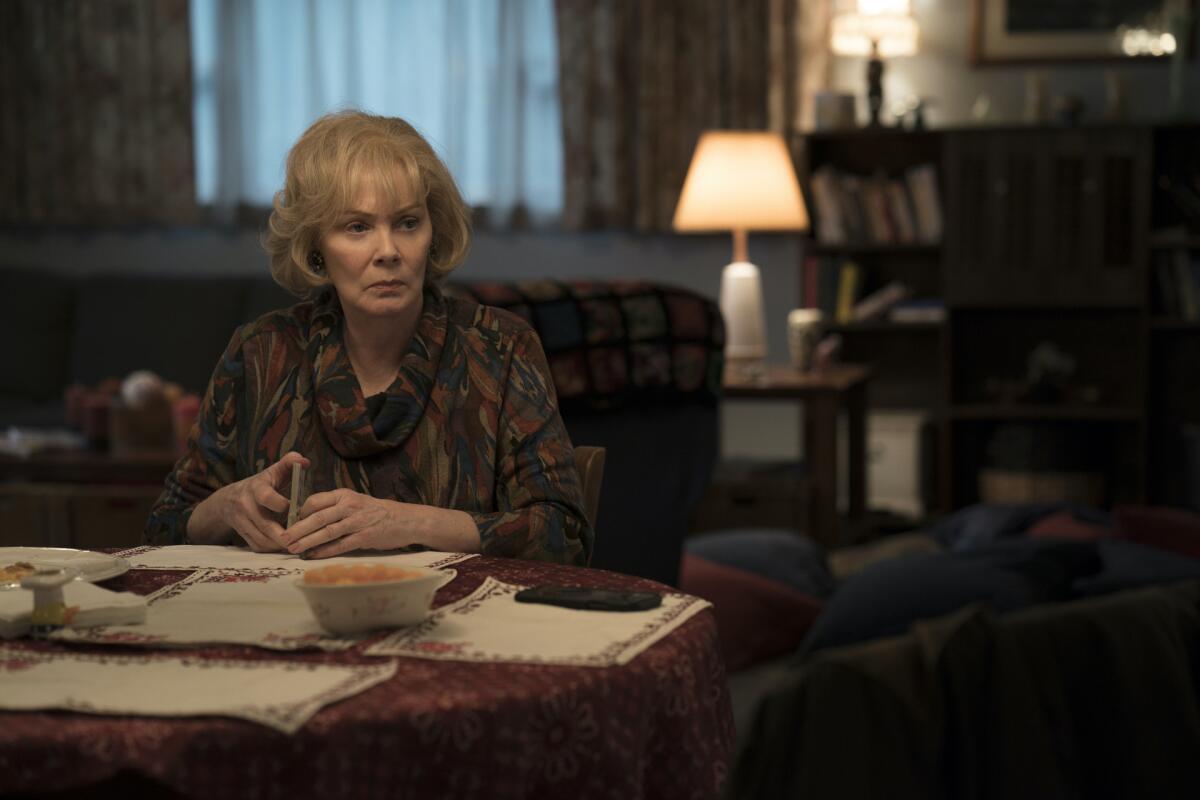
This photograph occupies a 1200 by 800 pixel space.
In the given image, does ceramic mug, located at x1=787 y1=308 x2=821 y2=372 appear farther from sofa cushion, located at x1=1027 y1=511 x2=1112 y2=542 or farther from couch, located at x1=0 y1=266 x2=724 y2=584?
couch, located at x1=0 y1=266 x2=724 y2=584

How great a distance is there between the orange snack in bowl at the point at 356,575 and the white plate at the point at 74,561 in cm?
30

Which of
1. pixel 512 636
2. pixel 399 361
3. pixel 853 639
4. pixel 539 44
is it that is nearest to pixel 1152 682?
pixel 512 636

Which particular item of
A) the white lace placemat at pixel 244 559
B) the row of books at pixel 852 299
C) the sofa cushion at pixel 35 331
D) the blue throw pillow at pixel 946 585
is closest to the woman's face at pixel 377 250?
the white lace placemat at pixel 244 559

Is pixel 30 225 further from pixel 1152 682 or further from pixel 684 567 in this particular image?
pixel 1152 682

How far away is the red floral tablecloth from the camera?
38.3 inches

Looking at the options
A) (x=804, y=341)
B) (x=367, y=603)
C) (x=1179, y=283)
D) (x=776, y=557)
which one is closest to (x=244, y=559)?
(x=367, y=603)

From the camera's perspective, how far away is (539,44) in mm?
5543

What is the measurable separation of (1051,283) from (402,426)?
3755 millimetres

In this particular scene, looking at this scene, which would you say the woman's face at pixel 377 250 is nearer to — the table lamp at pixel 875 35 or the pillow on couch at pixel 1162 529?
the pillow on couch at pixel 1162 529

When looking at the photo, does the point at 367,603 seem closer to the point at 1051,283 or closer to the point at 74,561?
the point at 74,561

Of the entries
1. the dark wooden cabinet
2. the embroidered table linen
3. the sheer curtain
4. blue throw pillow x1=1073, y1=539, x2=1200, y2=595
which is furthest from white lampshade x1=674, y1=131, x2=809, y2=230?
the embroidered table linen

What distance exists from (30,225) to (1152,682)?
19.1 ft

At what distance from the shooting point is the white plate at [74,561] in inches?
55.1

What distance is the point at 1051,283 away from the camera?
5.07 meters
